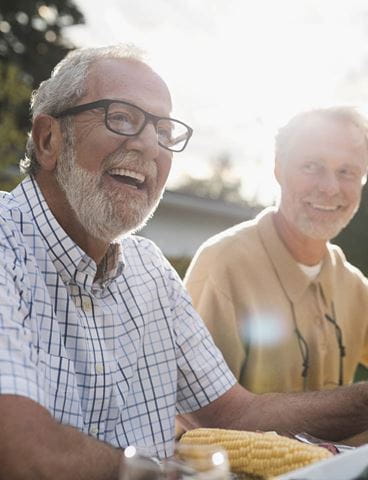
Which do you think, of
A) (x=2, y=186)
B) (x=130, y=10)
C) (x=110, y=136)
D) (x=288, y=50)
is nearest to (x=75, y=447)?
(x=110, y=136)

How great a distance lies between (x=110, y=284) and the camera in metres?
2.12

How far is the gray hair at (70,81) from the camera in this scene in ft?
6.97

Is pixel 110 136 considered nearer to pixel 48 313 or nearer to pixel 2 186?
pixel 48 313

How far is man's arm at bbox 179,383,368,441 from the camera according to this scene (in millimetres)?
2197

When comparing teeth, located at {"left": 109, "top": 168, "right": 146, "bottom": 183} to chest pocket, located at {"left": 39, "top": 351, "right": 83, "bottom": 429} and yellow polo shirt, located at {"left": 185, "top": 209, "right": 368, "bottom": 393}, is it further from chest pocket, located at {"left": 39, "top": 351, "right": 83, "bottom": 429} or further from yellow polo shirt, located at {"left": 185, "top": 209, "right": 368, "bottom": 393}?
yellow polo shirt, located at {"left": 185, "top": 209, "right": 368, "bottom": 393}

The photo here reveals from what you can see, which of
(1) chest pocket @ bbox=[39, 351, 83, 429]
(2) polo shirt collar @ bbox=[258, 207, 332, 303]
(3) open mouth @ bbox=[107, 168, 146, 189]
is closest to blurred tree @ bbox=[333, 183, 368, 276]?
(2) polo shirt collar @ bbox=[258, 207, 332, 303]

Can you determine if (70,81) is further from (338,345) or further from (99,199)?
→ (338,345)

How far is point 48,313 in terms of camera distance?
182cm

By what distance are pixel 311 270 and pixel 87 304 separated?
5.29 ft

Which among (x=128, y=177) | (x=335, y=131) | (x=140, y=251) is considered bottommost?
(x=140, y=251)

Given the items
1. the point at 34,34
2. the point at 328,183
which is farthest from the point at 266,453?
the point at 34,34

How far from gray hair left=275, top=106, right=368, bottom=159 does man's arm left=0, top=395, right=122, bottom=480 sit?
2202mm

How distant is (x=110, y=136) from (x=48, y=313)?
1.93 ft

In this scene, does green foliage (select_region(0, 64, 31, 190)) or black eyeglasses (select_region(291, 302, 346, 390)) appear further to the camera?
A: green foliage (select_region(0, 64, 31, 190))
